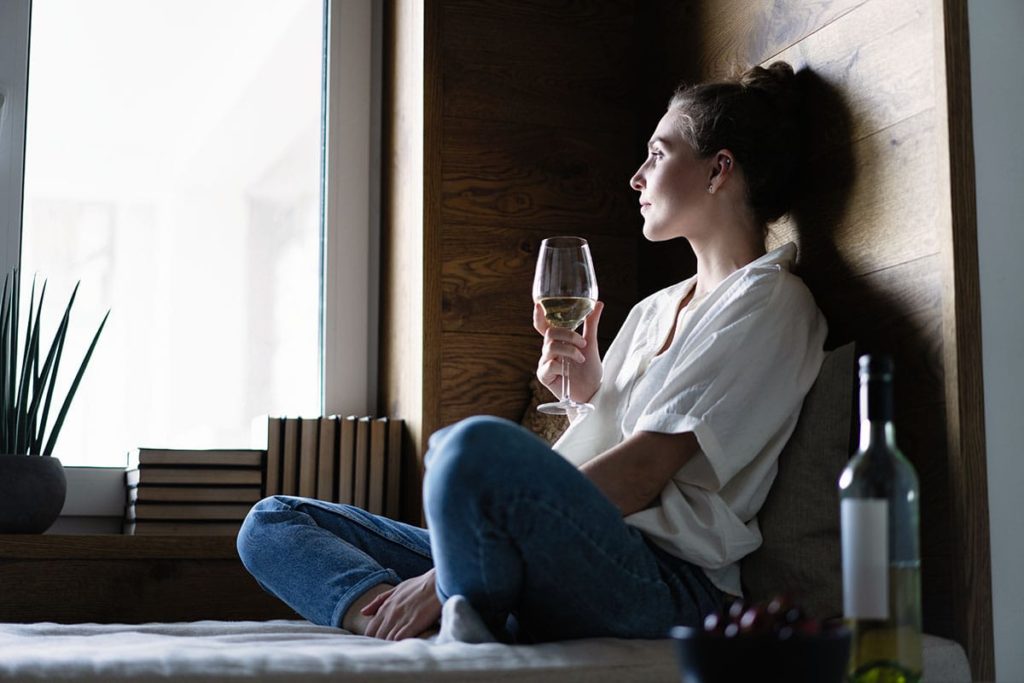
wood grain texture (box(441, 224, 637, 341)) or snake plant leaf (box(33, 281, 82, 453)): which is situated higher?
wood grain texture (box(441, 224, 637, 341))

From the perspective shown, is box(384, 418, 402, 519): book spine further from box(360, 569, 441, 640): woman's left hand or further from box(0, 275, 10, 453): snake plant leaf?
box(360, 569, 441, 640): woman's left hand

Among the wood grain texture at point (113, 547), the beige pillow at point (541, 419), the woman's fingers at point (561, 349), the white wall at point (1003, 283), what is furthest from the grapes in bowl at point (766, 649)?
the wood grain texture at point (113, 547)

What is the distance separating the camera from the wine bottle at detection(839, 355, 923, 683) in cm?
104

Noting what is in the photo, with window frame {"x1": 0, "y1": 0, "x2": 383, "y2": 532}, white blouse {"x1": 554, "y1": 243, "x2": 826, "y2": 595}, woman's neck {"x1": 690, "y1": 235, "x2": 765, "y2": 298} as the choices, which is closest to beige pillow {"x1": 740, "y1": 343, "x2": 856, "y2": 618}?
white blouse {"x1": 554, "y1": 243, "x2": 826, "y2": 595}

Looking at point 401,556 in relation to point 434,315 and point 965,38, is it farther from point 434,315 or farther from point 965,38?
point 965,38

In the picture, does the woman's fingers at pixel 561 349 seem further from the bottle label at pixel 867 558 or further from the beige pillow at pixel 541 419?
the bottle label at pixel 867 558

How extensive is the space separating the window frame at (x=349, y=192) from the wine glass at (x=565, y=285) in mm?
984

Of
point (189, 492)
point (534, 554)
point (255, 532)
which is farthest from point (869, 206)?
point (189, 492)

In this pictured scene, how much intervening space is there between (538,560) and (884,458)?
1.60ft

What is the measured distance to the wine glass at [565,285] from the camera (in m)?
1.87

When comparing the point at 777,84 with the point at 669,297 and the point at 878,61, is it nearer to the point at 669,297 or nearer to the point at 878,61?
the point at 878,61

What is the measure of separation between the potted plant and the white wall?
61.8 inches

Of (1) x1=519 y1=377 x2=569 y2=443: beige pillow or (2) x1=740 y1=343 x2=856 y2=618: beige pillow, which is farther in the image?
(1) x1=519 y1=377 x2=569 y2=443: beige pillow

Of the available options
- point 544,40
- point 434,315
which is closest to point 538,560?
point 434,315
